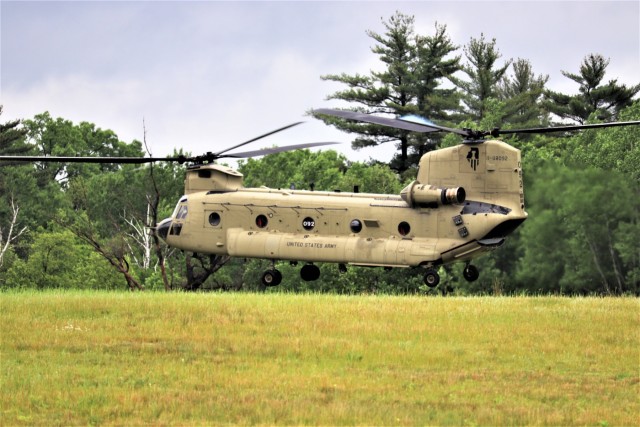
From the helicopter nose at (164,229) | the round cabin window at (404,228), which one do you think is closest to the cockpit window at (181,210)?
the helicopter nose at (164,229)

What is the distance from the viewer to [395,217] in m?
41.9

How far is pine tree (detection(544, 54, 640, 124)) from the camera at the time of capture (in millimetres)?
103250

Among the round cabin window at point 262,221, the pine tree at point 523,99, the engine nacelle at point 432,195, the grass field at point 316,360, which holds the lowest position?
the grass field at point 316,360

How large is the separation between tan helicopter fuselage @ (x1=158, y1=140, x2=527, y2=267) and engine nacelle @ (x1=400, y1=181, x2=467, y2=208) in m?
0.03

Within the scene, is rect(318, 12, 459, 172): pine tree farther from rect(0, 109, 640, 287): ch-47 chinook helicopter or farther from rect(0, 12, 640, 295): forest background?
rect(0, 109, 640, 287): ch-47 chinook helicopter

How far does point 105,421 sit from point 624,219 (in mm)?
23149

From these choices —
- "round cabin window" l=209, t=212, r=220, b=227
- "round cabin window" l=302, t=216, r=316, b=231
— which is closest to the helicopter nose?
"round cabin window" l=209, t=212, r=220, b=227

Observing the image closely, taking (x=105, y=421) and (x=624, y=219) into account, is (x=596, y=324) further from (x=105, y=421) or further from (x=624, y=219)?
(x=105, y=421)

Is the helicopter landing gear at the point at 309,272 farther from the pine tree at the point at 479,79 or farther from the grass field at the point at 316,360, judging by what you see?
the pine tree at the point at 479,79

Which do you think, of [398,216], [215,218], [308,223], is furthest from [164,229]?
A: [398,216]

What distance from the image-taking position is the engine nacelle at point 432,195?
41.3 metres

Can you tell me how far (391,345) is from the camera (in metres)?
35.3

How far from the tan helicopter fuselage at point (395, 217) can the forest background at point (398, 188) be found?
3.18 m

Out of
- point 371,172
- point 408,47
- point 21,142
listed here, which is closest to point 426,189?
point 371,172
